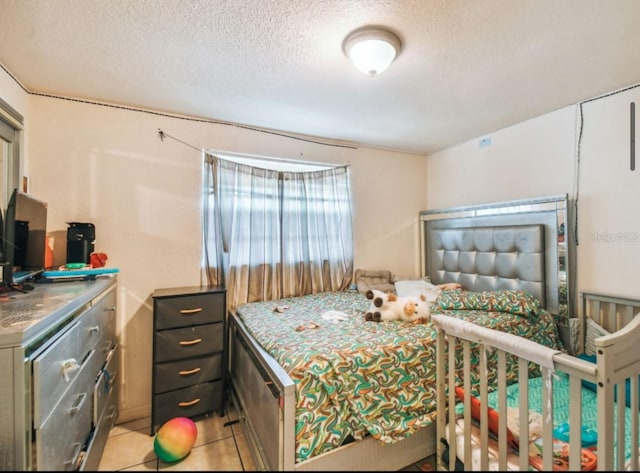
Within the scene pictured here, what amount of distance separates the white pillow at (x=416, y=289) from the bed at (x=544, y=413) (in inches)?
44.6

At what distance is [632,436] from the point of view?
96 centimetres

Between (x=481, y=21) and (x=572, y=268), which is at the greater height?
(x=481, y=21)

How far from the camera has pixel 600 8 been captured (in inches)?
50.6

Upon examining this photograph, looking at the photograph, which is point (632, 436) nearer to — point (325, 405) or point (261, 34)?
point (325, 405)

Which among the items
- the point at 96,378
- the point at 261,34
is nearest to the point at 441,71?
the point at 261,34

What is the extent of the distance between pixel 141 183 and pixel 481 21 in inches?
96.4

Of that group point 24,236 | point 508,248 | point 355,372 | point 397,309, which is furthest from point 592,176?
point 24,236

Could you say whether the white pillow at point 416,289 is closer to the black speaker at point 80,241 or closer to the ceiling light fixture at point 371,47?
the ceiling light fixture at point 371,47

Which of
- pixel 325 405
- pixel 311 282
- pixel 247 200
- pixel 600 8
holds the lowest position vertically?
pixel 325 405

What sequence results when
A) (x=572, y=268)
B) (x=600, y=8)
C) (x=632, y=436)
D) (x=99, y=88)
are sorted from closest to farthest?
1. (x=632, y=436)
2. (x=600, y=8)
3. (x=99, y=88)
4. (x=572, y=268)

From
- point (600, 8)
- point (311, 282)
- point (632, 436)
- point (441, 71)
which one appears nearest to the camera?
point (632, 436)

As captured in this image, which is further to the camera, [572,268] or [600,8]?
[572,268]

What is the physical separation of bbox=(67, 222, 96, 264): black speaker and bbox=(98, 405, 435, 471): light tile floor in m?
1.14

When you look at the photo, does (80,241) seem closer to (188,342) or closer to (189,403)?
(188,342)
